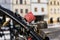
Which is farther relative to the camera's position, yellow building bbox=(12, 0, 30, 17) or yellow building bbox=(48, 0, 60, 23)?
yellow building bbox=(48, 0, 60, 23)

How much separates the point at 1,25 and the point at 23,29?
0.16 meters

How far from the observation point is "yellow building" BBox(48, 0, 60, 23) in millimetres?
39688

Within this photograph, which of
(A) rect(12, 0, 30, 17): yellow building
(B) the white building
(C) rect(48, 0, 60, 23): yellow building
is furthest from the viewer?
(C) rect(48, 0, 60, 23): yellow building

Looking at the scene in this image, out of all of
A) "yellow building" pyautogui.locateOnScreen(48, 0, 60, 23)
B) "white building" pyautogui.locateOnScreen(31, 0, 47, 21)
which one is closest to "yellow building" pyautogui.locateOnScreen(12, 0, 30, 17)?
"white building" pyautogui.locateOnScreen(31, 0, 47, 21)

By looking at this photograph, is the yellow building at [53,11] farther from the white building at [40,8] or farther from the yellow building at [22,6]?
the yellow building at [22,6]

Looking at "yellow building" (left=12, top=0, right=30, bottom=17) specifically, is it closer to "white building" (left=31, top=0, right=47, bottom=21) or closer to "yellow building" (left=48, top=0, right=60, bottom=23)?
"white building" (left=31, top=0, right=47, bottom=21)

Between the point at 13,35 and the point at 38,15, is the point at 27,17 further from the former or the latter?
the point at 38,15

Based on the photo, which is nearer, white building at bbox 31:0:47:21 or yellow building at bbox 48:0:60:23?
white building at bbox 31:0:47:21

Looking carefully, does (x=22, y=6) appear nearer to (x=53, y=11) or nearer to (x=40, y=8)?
(x=40, y=8)

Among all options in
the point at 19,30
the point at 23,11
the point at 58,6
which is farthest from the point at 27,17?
the point at 58,6

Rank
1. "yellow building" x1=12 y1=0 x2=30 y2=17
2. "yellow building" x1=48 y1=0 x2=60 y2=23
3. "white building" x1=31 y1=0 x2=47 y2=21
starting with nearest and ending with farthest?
"yellow building" x1=12 y1=0 x2=30 y2=17 → "white building" x1=31 y1=0 x2=47 y2=21 → "yellow building" x1=48 y1=0 x2=60 y2=23

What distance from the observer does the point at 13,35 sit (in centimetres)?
146

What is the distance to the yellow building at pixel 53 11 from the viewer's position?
39.7 m

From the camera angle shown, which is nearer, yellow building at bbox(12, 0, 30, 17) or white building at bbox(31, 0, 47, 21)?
yellow building at bbox(12, 0, 30, 17)
